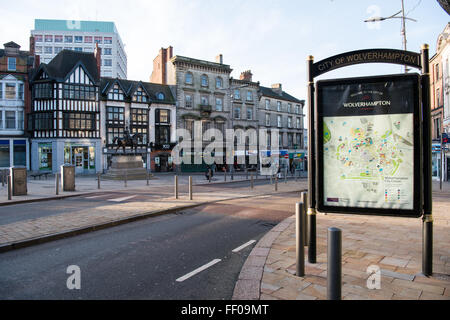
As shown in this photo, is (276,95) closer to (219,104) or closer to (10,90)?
(219,104)

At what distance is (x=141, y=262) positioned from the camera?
4.78 m

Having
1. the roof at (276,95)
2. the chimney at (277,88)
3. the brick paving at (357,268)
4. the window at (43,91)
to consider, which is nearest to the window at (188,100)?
the roof at (276,95)

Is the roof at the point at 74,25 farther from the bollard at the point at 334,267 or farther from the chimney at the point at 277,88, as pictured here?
the bollard at the point at 334,267

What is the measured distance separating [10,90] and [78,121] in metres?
8.33

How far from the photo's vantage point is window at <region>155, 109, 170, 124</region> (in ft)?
136

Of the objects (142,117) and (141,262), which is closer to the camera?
(141,262)

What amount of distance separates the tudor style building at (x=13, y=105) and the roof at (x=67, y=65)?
2350 millimetres

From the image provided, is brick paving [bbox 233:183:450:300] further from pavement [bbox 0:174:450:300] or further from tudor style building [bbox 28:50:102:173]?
Answer: tudor style building [bbox 28:50:102:173]

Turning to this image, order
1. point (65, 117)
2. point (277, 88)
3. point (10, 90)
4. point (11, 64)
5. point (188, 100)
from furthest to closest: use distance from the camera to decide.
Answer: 1. point (277, 88)
2. point (188, 100)
3. point (65, 117)
4. point (11, 64)
5. point (10, 90)

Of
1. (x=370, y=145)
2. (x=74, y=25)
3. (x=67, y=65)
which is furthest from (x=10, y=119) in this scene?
(x=74, y=25)

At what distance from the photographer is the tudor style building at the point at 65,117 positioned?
34719 mm

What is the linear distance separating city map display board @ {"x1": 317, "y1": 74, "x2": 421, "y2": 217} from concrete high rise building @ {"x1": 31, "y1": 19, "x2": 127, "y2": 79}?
7937 centimetres

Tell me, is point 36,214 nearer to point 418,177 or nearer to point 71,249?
point 71,249

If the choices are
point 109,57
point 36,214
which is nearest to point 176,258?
point 36,214
